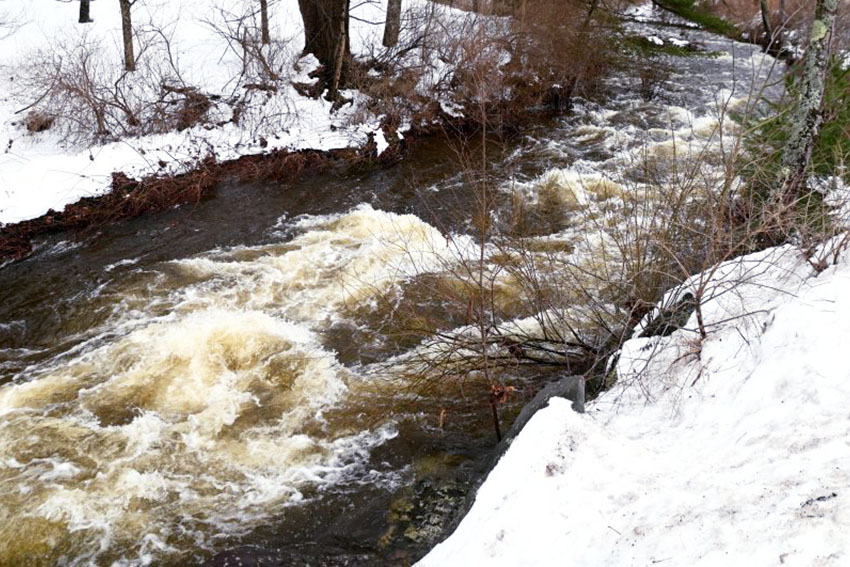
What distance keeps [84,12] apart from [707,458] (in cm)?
1743

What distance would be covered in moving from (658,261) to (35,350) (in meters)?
6.46

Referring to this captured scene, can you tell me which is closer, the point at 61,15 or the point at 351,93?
the point at 351,93

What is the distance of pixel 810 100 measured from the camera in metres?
6.76

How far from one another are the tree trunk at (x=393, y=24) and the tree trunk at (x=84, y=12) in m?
7.52

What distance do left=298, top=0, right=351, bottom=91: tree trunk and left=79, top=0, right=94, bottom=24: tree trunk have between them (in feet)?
20.0

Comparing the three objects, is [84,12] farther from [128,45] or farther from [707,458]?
[707,458]

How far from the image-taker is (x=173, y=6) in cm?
1733

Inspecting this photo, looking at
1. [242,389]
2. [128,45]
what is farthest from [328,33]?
[242,389]

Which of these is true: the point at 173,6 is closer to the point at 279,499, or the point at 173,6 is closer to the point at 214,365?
the point at 214,365

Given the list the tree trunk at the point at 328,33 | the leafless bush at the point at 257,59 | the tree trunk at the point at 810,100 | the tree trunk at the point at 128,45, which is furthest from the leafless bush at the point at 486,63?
the tree trunk at the point at 810,100

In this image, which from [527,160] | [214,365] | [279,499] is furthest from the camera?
[527,160]

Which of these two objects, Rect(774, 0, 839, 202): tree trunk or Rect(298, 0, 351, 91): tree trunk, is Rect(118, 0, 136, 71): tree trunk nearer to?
Rect(298, 0, 351, 91): tree trunk

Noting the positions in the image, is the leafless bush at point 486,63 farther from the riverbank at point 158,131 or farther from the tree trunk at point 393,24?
the riverbank at point 158,131

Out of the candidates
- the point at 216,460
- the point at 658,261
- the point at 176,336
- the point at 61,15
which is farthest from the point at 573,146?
the point at 61,15
